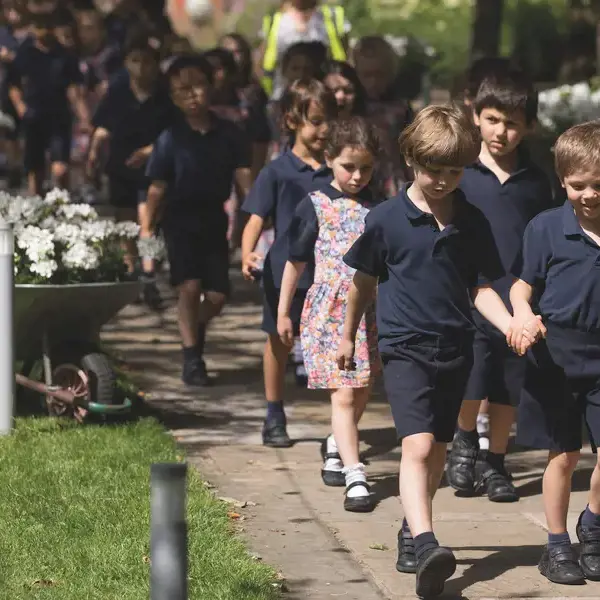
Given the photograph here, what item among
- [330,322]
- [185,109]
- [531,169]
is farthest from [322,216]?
[185,109]

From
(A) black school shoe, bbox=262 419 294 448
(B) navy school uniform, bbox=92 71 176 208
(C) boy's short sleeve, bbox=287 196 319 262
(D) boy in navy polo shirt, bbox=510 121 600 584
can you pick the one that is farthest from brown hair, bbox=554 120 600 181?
(B) navy school uniform, bbox=92 71 176 208

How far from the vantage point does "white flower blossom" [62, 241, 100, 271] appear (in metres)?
8.30

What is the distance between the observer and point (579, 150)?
5.85m

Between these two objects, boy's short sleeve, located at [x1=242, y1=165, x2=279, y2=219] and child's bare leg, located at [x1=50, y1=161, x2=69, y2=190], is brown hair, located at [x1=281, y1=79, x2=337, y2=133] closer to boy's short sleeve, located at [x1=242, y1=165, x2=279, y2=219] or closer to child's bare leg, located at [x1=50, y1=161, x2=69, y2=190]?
boy's short sleeve, located at [x1=242, y1=165, x2=279, y2=219]

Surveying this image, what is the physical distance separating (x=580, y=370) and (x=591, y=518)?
57 cm

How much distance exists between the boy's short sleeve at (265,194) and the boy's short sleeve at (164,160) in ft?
5.73

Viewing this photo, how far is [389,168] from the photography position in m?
10.5

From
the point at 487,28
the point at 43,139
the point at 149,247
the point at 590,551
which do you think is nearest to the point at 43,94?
the point at 43,139

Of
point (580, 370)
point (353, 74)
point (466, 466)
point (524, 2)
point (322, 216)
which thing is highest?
point (524, 2)

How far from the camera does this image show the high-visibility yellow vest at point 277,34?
44.1ft

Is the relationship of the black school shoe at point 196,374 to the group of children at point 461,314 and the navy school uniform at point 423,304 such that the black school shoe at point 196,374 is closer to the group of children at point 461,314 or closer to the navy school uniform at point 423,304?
the group of children at point 461,314

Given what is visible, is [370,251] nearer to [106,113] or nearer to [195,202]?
[195,202]

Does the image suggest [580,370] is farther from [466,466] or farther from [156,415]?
[156,415]

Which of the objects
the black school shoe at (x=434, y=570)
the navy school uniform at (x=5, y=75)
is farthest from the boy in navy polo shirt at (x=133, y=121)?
the black school shoe at (x=434, y=570)
